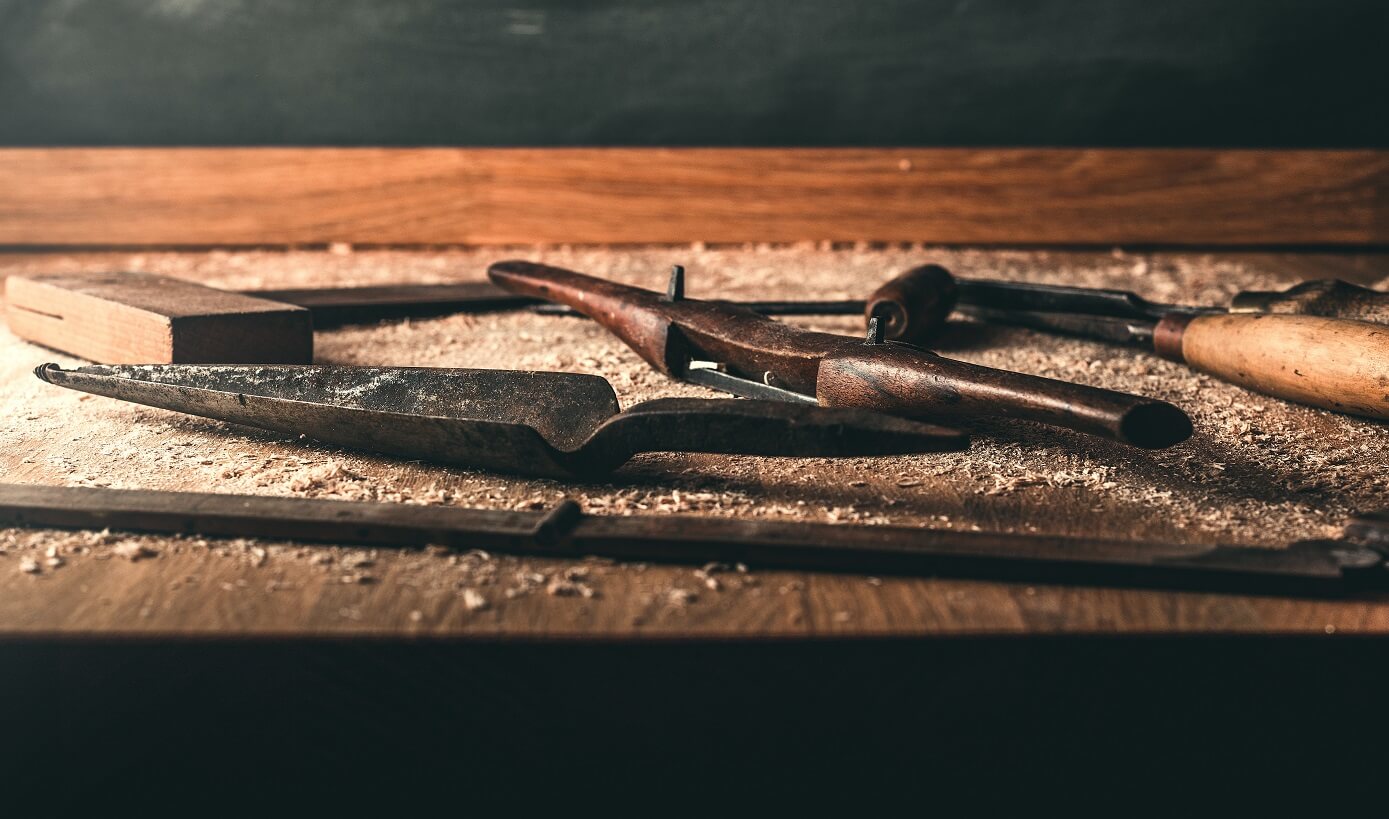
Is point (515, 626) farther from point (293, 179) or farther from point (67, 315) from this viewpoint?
point (293, 179)

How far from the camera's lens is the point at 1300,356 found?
977 mm

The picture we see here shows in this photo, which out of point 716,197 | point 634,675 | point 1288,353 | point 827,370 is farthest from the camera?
point 716,197

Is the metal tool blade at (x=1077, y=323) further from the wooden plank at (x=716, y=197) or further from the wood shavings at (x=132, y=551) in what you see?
the wood shavings at (x=132, y=551)

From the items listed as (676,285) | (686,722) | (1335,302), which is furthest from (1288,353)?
(686,722)

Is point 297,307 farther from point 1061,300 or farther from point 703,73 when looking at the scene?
point 703,73

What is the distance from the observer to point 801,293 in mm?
1581

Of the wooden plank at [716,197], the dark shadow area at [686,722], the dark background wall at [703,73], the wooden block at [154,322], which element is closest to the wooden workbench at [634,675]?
the dark shadow area at [686,722]

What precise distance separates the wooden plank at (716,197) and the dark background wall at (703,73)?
0.35ft

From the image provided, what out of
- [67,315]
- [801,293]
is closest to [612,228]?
[801,293]

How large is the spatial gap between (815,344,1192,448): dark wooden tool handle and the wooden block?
0.60 meters

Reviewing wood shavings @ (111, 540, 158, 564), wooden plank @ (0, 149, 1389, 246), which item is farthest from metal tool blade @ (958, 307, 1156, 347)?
wood shavings @ (111, 540, 158, 564)

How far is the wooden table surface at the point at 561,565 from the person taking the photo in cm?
63

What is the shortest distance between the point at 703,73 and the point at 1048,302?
3.07 feet

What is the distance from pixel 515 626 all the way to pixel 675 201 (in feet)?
4.64
